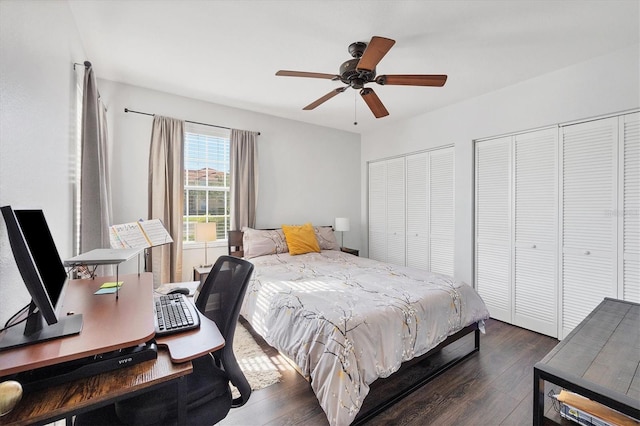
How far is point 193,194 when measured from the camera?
3678 millimetres

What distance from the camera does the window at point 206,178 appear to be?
3631mm

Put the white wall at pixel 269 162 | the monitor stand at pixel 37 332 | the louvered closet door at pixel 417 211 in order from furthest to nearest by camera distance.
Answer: the louvered closet door at pixel 417 211 → the white wall at pixel 269 162 → the monitor stand at pixel 37 332

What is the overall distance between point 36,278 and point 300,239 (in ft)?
10.4

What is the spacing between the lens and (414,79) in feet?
6.85

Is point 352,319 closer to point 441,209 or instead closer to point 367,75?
point 367,75

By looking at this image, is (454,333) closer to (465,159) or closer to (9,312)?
(465,159)

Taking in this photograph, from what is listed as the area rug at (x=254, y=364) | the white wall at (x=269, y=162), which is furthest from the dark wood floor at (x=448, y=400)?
the white wall at (x=269, y=162)

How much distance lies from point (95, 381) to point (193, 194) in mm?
3124

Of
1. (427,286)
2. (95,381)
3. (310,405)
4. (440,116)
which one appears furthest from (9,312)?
(440,116)

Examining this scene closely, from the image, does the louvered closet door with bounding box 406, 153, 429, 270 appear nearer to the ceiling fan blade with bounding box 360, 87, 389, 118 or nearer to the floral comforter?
the floral comforter

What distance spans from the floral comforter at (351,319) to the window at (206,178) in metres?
1.33

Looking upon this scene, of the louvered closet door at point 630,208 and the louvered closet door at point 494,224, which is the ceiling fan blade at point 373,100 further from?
the louvered closet door at point 630,208

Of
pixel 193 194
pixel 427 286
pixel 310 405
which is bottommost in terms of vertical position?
pixel 310 405

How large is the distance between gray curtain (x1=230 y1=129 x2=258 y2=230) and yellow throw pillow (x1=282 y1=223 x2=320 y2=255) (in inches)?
21.9
